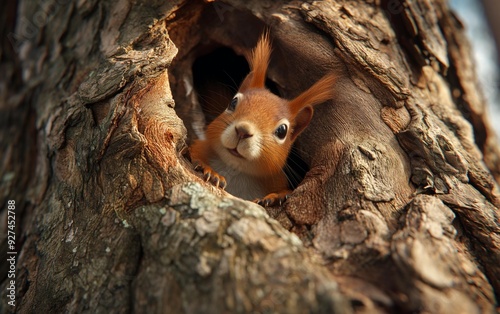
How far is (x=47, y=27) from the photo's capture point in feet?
13.3

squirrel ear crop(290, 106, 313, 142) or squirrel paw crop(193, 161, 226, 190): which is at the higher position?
squirrel ear crop(290, 106, 313, 142)

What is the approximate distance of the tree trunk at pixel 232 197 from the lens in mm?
2057

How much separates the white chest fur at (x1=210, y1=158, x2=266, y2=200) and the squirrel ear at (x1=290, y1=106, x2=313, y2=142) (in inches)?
19.5

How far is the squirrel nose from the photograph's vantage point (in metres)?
3.31

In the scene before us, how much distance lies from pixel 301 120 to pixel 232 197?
4.19 ft

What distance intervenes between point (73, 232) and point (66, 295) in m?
0.35

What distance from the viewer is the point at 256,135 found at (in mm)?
3428

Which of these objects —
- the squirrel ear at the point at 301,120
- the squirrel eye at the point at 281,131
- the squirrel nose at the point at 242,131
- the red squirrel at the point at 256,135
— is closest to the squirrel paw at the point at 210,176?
the red squirrel at the point at 256,135

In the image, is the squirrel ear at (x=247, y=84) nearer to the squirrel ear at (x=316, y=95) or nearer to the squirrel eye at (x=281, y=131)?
the squirrel ear at (x=316, y=95)

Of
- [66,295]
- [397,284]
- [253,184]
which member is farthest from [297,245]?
[253,184]

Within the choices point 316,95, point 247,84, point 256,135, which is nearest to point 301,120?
point 316,95

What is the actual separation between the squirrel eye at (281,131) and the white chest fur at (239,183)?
1.47 ft

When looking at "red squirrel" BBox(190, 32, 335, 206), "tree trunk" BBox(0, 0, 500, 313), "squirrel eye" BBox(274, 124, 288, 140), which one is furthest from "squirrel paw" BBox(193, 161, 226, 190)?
"squirrel eye" BBox(274, 124, 288, 140)

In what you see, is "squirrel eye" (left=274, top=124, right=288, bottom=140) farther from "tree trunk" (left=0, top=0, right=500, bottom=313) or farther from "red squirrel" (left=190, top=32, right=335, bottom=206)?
"tree trunk" (left=0, top=0, right=500, bottom=313)
